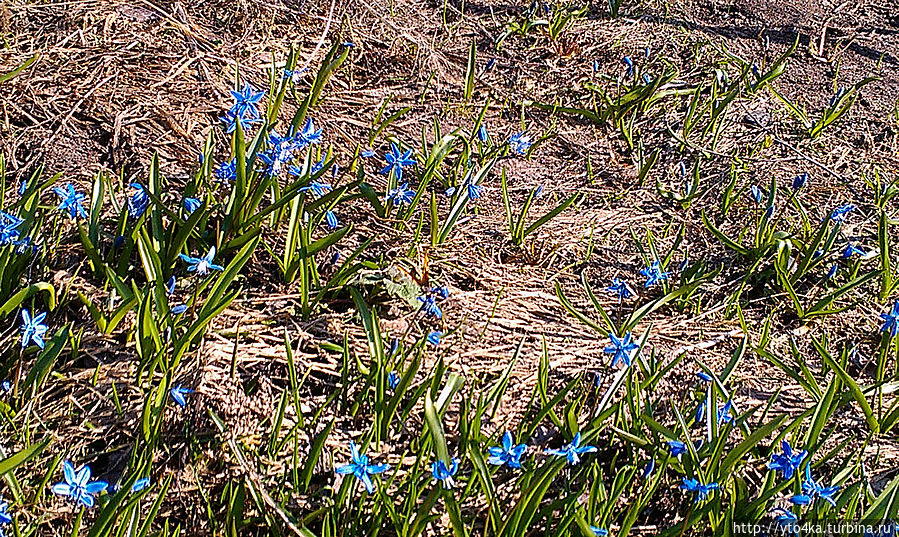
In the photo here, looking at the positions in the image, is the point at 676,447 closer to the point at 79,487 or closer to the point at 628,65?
the point at 79,487

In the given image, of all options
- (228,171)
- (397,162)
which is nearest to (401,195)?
(397,162)

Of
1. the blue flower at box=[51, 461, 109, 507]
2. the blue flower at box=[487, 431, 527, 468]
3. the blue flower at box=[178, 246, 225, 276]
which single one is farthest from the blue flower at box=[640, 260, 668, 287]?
the blue flower at box=[51, 461, 109, 507]

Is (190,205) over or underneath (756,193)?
underneath

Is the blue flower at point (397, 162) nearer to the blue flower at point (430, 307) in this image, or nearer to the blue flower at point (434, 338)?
the blue flower at point (430, 307)

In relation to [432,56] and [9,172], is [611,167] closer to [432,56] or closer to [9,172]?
[432,56]

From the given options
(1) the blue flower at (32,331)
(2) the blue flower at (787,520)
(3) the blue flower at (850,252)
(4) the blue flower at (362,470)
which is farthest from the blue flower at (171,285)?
(3) the blue flower at (850,252)

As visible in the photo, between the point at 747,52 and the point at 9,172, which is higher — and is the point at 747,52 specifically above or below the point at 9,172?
above

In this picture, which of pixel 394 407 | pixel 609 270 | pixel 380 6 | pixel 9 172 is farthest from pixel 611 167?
pixel 9 172
